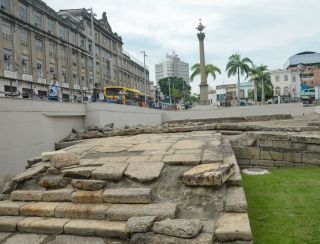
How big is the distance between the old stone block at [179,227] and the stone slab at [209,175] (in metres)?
0.72

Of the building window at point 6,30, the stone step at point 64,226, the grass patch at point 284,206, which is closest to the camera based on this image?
the grass patch at point 284,206

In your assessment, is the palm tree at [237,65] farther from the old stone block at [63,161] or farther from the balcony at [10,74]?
the old stone block at [63,161]

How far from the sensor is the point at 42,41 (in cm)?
3722

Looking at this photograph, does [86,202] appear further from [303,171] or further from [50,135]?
[50,135]

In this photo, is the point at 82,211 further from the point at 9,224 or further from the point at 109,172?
the point at 9,224

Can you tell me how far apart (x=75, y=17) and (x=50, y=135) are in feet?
132

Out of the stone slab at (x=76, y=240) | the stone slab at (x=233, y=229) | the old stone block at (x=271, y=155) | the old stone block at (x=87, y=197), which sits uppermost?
the old stone block at (x=271, y=155)

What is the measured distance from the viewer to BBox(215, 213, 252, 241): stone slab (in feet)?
10.3

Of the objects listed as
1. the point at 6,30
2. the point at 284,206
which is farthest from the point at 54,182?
the point at 6,30

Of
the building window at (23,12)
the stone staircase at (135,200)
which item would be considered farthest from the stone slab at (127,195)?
the building window at (23,12)

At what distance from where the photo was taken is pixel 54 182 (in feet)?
15.5

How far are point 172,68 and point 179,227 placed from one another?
12902 cm

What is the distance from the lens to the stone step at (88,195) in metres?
4.05

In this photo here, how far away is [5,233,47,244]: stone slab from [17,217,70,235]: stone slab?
7 centimetres
